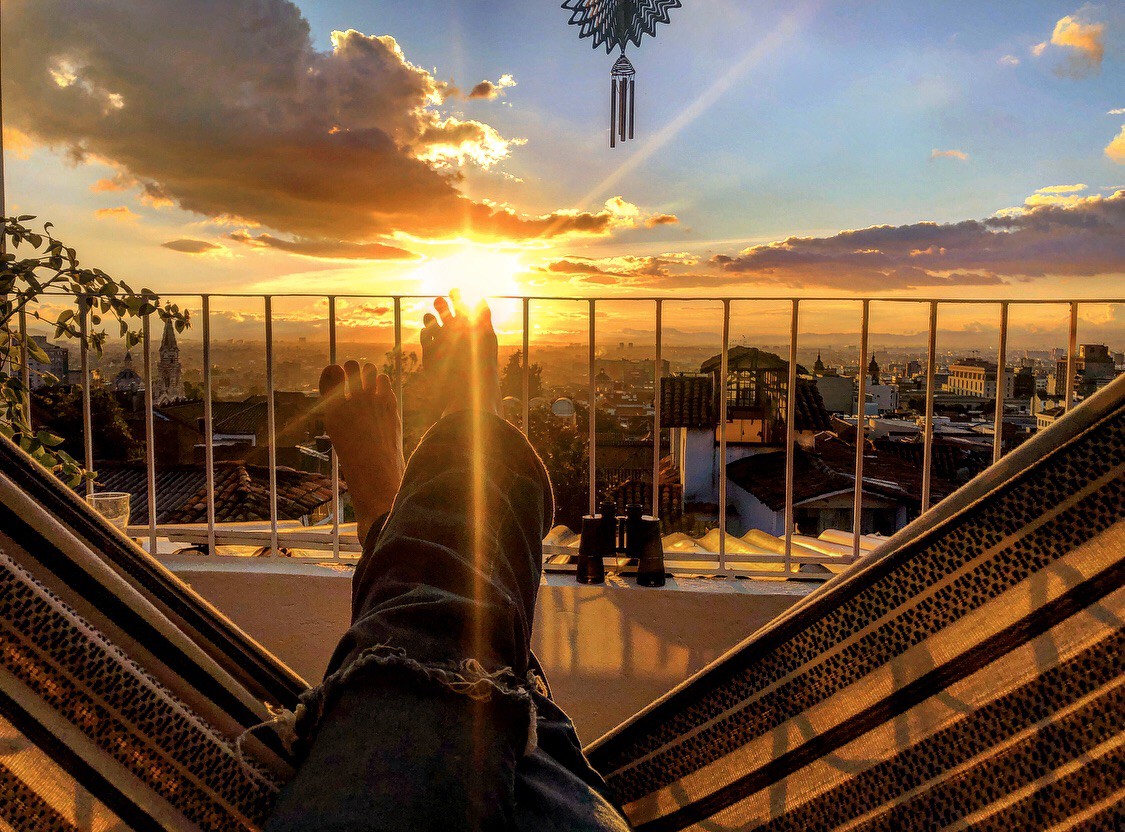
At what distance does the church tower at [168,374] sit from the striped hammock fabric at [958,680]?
204 centimetres

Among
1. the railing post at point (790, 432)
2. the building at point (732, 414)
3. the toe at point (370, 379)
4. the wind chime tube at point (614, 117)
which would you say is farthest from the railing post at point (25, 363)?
the wind chime tube at point (614, 117)

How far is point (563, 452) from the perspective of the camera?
2.91 m

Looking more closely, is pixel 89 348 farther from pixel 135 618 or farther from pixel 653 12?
pixel 653 12

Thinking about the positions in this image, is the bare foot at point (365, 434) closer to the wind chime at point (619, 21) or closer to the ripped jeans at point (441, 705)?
the ripped jeans at point (441, 705)

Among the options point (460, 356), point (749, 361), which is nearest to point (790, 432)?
point (749, 361)

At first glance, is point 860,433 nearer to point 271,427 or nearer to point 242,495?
point 271,427

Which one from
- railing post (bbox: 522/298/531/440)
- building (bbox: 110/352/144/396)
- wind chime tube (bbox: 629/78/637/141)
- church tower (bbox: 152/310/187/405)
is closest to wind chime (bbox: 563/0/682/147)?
wind chime tube (bbox: 629/78/637/141)

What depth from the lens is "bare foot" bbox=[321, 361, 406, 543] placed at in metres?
1.71

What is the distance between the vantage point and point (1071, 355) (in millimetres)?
1901

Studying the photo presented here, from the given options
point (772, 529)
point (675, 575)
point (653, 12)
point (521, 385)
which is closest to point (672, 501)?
point (772, 529)

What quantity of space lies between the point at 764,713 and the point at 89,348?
2.24 m

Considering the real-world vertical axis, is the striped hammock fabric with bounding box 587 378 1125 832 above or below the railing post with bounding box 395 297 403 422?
below

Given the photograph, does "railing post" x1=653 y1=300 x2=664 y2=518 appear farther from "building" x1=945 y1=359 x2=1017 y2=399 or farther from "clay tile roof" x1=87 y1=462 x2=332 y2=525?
"clay tile roof" x1=87 y1=462 x2=332 y2=525

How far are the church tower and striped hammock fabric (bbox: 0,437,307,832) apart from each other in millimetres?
1556
